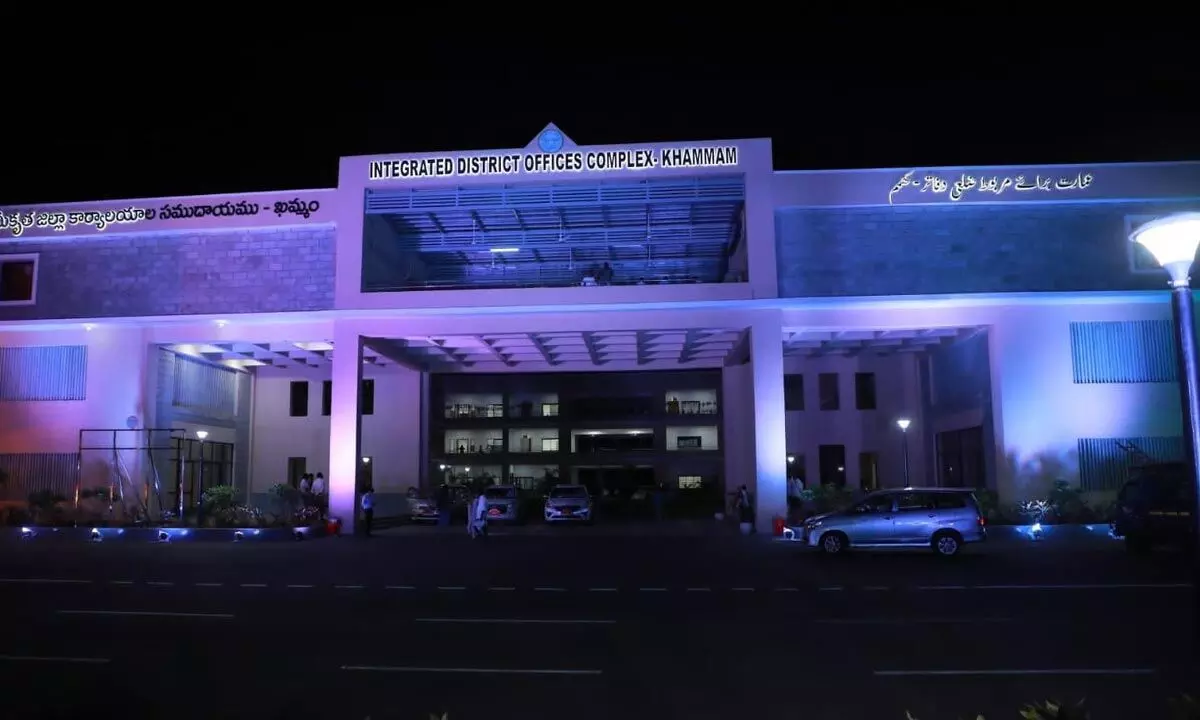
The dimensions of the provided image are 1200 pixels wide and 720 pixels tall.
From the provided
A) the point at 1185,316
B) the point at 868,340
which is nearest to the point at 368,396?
the point at 868,340

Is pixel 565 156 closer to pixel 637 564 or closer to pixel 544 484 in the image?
pixel 637 564

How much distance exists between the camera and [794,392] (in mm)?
36562

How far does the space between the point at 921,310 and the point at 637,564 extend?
13605 millimetres

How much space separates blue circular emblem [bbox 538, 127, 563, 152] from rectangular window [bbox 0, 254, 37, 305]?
16777 millimetres

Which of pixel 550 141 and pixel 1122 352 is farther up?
pixel 550 141

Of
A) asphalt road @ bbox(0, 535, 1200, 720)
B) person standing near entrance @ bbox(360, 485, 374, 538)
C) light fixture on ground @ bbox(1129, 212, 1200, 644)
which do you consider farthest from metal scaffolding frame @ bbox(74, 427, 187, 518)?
light fixture on ground @ bbox(1129, 212, 1200, 644)

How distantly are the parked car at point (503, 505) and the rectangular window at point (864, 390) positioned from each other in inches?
589

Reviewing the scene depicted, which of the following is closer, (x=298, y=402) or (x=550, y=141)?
(x=550, y=141)

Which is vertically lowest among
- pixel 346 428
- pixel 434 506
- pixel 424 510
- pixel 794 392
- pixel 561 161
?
pixel 424 510

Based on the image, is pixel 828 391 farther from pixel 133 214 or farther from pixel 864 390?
pixel 133 214

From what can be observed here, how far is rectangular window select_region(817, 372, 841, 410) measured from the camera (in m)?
36.3

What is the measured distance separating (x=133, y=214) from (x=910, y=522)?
79.1 ft

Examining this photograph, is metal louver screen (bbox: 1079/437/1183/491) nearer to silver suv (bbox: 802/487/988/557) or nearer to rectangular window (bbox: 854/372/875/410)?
silver suv (bbox: 802/487/988/557)

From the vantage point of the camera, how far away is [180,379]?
30234mm
